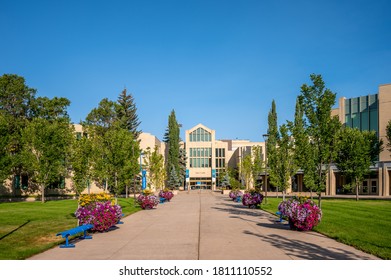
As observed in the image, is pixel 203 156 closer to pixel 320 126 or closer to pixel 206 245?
pixel 320 126

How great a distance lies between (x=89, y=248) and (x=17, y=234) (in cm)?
490

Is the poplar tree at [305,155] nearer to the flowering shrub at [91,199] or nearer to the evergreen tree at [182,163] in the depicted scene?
the flowering shrub at [91,199]

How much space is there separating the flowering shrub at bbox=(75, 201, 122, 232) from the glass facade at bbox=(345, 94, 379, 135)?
4698 cm

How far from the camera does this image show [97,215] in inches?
564

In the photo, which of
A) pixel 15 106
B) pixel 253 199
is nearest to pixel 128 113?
pixel 15 106

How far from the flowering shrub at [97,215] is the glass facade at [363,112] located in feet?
154

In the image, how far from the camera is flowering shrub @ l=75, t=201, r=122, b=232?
46.7 feet

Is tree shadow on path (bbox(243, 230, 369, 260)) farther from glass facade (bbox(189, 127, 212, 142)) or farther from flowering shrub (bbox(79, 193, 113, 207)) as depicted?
glass facade (bbox(189, 127, 212, 142))

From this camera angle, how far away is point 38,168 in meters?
38.7

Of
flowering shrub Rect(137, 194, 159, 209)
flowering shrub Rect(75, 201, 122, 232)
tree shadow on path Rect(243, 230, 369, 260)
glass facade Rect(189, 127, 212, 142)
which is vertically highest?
glass facade Rect(189, 127, 212, 142)

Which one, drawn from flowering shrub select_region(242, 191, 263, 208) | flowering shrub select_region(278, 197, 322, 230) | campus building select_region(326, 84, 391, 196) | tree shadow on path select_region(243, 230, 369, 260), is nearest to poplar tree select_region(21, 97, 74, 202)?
flowering shrub select_region(242, 191, 263, 208)

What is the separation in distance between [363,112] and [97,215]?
1973 inches

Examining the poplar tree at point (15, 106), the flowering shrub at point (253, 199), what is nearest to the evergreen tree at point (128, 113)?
the poplar tree at point (15, 106)

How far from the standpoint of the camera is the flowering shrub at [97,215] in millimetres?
14242
